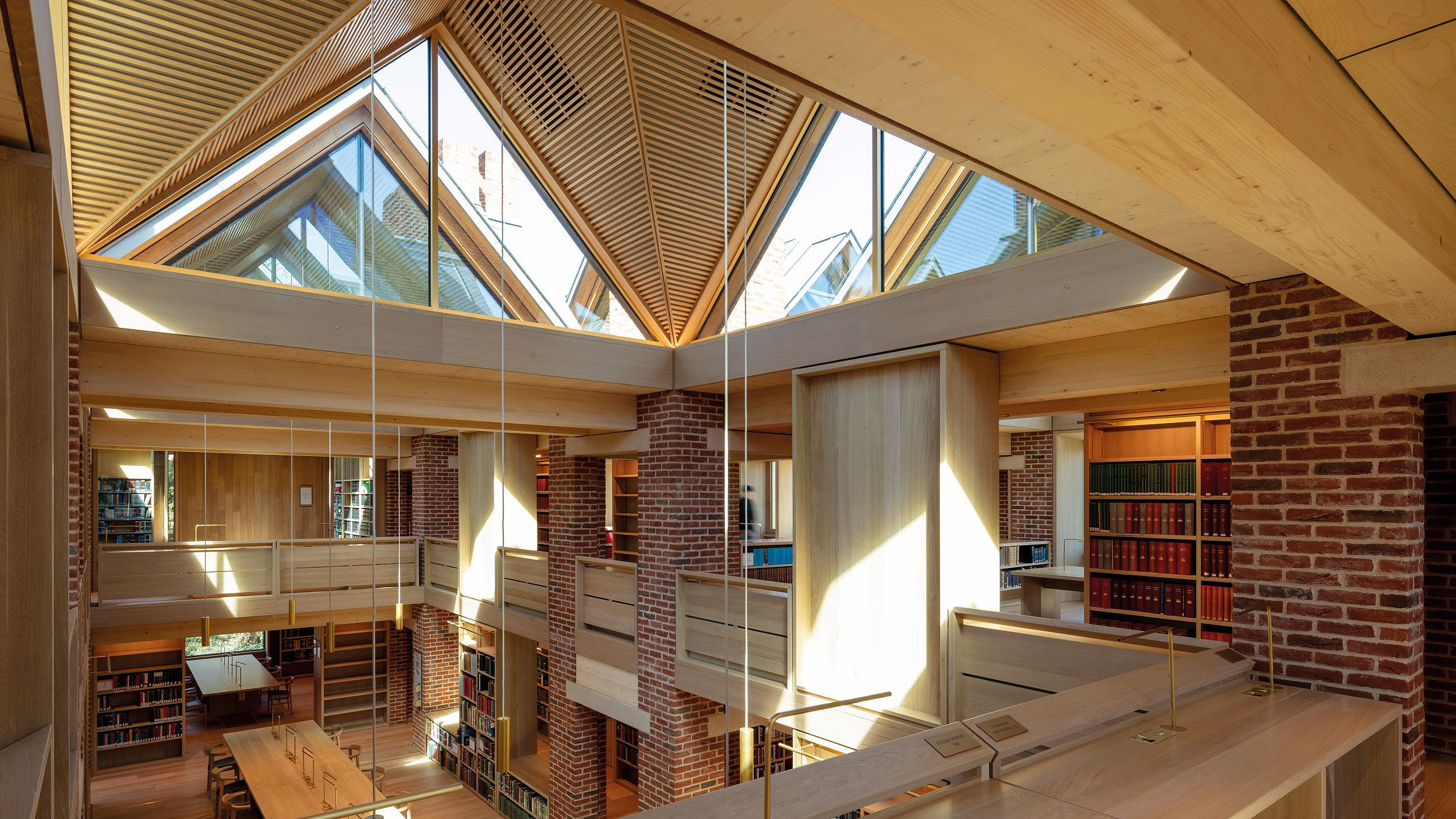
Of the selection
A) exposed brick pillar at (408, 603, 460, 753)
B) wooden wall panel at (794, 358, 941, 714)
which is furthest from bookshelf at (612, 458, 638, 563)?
wooden wall panel at (794, 358, 941, 714)

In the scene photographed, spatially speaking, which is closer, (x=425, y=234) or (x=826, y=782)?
(x=826, y=782)

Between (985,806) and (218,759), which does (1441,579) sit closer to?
(985,806)

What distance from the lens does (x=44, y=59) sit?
1774 millimetres

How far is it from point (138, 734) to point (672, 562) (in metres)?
10.0

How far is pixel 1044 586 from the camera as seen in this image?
7.98m

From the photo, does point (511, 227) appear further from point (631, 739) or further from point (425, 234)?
point (631, 739)

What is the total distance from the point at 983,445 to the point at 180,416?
9.87 m

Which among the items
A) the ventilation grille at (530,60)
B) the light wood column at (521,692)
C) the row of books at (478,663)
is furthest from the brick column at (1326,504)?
the row of books at (478,663)

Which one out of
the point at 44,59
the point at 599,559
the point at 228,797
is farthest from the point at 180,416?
the point at 44,59

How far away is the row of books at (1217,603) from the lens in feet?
17.8

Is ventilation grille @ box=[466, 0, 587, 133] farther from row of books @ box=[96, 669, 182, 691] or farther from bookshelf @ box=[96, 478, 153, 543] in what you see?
row of books @ box=[96, 669, 182, 691]

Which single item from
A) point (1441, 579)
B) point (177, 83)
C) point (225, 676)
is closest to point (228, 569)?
point (225, 676)

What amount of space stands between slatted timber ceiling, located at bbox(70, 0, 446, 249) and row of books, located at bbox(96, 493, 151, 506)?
33.5 feet

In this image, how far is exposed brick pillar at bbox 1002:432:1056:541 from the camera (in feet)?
38.0
